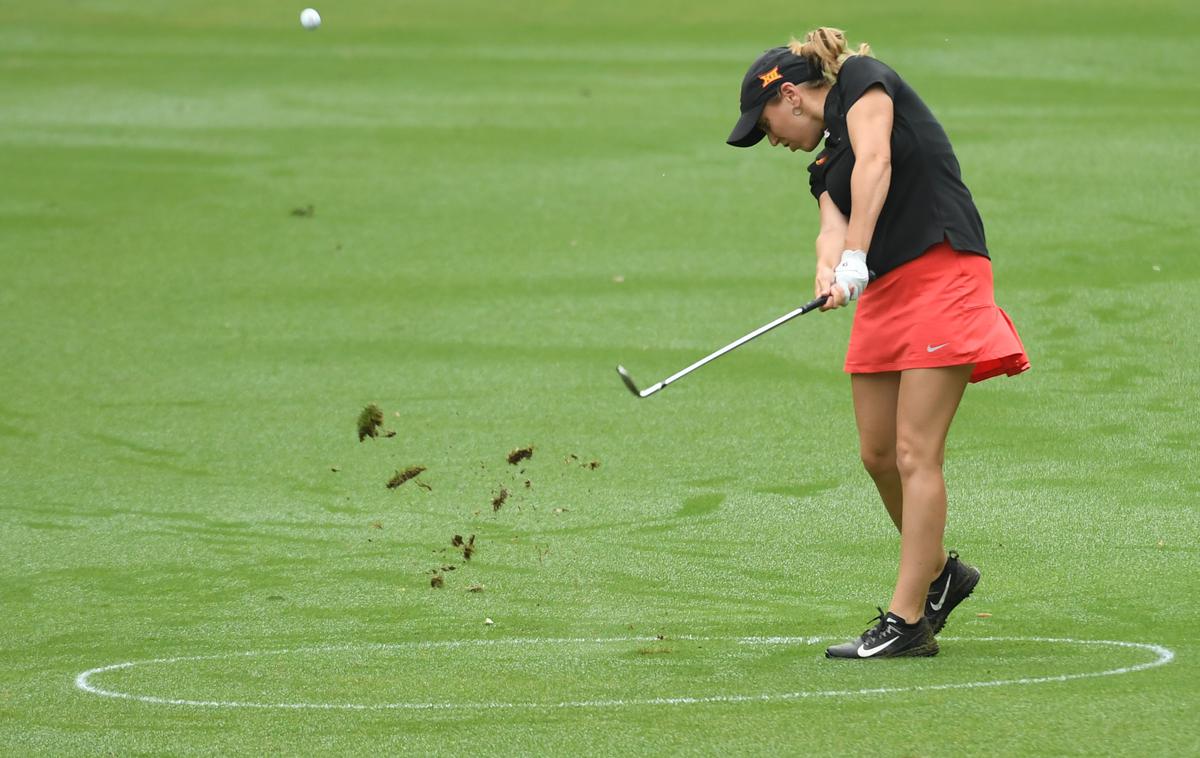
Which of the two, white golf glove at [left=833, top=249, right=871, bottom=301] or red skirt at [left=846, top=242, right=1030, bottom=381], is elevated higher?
white golf glove at [left=833, top=249, right=871, bottom=301]

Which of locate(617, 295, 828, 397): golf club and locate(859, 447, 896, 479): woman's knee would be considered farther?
locate(859, 447, 896, 479): woman's knee

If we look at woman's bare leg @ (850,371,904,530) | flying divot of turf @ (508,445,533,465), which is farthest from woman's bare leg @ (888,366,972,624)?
flying divot of turf @ (508,445,533,465)

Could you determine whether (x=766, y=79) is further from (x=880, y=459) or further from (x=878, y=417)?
(x=880, y=459)

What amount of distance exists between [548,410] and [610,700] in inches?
175

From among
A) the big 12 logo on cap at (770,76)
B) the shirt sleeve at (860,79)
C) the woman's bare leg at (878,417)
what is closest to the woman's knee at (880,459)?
the woman's bare leg at (878,417)

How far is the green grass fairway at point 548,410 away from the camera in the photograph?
501 cm

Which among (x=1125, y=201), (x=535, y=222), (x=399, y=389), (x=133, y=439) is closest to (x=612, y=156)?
(x=535, y=222)

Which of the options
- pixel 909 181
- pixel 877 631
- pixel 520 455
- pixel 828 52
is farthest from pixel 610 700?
pixel 520 455

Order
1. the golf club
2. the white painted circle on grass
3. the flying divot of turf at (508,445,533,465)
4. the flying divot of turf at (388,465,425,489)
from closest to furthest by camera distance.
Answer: the white painted circle on grass, the golf club, the flying divot of turf at (508,445,533,465), the flying divot of turf at (388,465,425,489)

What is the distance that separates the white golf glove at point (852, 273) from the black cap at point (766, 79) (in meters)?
0.48

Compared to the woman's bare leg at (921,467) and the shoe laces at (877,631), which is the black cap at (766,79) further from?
the shoe laces at (877,631)

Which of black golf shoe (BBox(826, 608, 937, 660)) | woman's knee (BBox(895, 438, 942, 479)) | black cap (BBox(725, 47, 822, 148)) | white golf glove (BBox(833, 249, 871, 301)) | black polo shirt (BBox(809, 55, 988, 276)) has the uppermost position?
black cap (BBox(725, 47, 822, 148))

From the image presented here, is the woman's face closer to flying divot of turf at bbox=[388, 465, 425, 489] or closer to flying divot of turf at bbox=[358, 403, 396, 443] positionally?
flying divot of turf at bbox=[388, 465, 425, 489]

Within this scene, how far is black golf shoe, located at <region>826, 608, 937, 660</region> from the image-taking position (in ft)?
17.1
